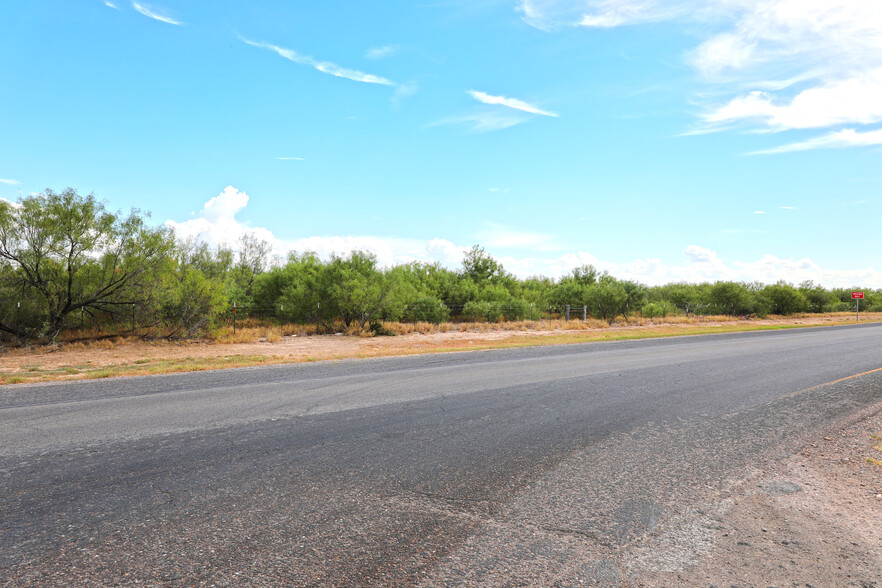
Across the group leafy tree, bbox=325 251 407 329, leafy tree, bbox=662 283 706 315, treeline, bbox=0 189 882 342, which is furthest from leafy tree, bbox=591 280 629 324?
leafy tree, bbox=325 251 407 329

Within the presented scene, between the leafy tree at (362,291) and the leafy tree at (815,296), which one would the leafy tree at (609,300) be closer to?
the leafy tree at (362,291)

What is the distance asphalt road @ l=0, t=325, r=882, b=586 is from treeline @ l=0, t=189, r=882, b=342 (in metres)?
10.6

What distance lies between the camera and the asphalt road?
313cm

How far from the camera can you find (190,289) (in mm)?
21109

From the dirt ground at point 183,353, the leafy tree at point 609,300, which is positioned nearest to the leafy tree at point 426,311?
the dirt ground at point 183,353

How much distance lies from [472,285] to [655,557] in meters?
35.8

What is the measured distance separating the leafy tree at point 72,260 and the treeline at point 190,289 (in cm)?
4

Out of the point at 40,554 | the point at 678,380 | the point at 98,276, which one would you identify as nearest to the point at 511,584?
the point at 40,554

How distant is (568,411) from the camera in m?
7.19

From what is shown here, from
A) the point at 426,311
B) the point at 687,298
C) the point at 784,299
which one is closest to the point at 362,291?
the point at 426,311

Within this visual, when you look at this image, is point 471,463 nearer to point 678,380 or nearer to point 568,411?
point 568,411

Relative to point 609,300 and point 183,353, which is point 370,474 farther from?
point 609,300

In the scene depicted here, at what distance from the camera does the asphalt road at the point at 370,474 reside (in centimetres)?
313

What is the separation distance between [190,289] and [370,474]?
1927 centimetres
